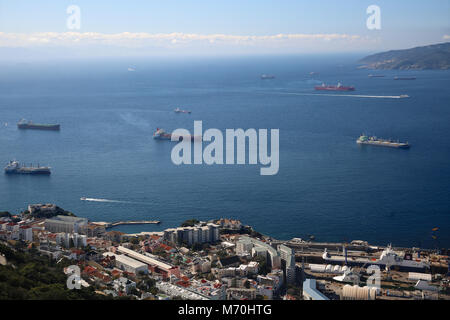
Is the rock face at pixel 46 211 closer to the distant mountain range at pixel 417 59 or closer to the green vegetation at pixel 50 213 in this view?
the green vegetation at pixel 50 213

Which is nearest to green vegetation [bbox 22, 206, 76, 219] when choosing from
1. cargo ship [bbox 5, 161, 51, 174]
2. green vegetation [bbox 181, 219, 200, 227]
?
green vegetation [bbox 181, 219, 200, 227]

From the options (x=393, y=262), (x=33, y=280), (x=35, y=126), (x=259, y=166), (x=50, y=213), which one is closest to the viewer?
(x=33, y=280)

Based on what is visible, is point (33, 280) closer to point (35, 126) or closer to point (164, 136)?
point (164, 136)

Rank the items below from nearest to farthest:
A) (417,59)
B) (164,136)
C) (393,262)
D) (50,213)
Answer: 1. (393,262)
2. (50,213)
3. (164,136)
4. (417,59)

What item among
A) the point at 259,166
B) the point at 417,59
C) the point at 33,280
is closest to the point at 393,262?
the point at 33,280

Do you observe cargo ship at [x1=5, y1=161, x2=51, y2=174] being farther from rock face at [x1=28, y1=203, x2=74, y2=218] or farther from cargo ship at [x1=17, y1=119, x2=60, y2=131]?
cargo ship at [x1=17, y1=119, x2=60, y2=131]

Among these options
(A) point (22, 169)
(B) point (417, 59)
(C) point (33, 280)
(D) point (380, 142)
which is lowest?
(A) point (22, 169)

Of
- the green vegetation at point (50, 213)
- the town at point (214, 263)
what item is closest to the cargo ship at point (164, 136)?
the green vegetation at point (50, 213)
